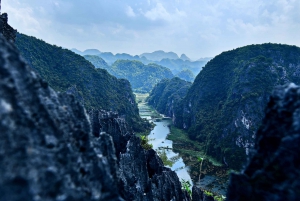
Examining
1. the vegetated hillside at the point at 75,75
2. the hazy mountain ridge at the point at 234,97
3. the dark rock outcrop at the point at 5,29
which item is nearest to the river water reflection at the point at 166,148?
the vegetated hillside at the point at 75,75

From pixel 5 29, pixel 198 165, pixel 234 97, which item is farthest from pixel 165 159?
pixel 5 29

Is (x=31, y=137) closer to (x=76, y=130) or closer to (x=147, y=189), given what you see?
(x=76, y=130)

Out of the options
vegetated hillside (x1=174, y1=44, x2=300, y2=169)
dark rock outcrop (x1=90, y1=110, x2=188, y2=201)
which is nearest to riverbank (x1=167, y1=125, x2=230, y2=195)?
vegetated hillside (x1=174, y1=44, x2=300, y2=169)

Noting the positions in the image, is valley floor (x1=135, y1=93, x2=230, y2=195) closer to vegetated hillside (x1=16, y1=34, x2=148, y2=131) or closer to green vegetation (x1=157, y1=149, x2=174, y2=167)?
green vegetation (x1=157, y1=149, x2=174, y2=167)

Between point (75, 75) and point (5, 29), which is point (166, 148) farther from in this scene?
point (5, 29)

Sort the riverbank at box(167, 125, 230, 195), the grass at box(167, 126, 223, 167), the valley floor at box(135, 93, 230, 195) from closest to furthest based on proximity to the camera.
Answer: the riverbank at box(167, 125, 230, 195) → the valley floor at box(135, 93, 230, 195) → the grass at box(167, 126, 223, 167)
